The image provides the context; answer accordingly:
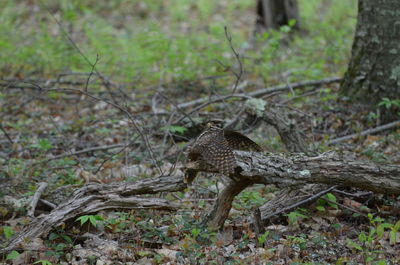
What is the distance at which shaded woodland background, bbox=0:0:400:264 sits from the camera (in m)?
3.78

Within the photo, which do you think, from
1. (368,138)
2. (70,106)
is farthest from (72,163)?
(368,138)

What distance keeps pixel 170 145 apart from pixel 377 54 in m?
2.75

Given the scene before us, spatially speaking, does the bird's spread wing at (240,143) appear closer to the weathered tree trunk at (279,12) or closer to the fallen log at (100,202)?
the fallen log at (100,202)

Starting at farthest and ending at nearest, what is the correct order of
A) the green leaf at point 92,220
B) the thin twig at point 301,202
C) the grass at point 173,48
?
the grass at point 173,48
the thin twig at point 301,202
the green leaf at point 92,220

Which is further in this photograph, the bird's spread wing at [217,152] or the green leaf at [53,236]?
the green leaf at [53,236]

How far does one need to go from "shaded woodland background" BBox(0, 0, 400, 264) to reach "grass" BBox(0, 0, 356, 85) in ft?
0.14

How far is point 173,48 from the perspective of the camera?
29.5 feet

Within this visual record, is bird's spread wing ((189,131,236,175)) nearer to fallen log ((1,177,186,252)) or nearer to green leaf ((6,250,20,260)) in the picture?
fallen log ((1,177,186,252))

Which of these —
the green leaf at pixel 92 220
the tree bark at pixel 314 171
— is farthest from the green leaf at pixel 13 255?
the tree bark at pixel 314 171

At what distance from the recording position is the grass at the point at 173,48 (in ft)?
25.4

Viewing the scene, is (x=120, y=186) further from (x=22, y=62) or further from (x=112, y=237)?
(x=22, y=62)

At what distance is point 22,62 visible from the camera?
9000 millimetres

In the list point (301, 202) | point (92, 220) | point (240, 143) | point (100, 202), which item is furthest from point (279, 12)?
point (92, 220)

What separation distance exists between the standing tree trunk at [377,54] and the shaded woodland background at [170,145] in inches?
8.7
